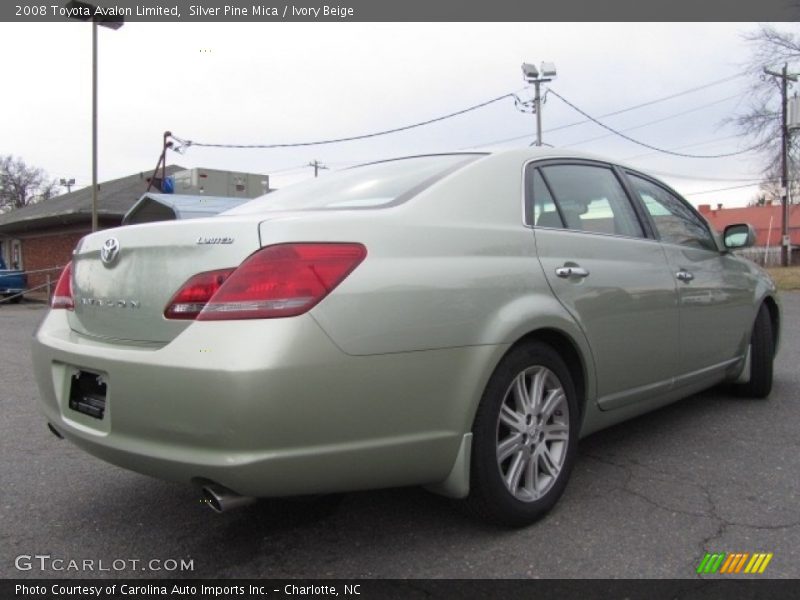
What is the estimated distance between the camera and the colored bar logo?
7.50 feet

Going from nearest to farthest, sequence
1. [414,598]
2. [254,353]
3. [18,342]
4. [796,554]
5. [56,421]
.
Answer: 1. [254,353]
2. [414,598]
3. [796,554]
4. [56,421]
5. [18,342]

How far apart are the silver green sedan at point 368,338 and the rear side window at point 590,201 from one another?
15mm

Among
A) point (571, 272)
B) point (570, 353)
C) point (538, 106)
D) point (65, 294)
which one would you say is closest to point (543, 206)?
point (571, 272)

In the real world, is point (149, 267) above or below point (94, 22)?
below

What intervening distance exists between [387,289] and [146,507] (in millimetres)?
1632

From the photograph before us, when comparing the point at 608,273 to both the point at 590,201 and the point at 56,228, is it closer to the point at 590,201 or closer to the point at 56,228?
the point at 590,201

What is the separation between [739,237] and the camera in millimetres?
4215

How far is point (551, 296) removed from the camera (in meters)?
2.70

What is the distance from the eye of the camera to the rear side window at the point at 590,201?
3.07 m

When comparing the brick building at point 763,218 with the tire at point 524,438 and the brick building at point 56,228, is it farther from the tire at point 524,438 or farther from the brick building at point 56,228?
the tire at point 524,438

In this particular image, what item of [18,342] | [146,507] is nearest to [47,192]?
[18,342]

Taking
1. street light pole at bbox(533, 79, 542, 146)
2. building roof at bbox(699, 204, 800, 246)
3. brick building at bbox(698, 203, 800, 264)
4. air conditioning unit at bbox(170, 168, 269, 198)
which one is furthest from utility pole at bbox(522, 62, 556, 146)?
building roof at bbox(699, 204, 800, 246)

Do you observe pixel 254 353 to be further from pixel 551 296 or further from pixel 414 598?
pixel 551 296

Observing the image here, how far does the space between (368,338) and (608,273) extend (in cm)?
144
